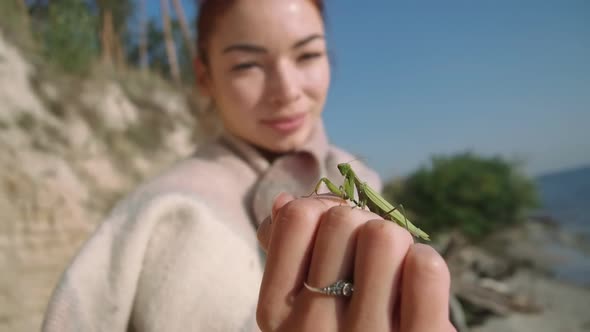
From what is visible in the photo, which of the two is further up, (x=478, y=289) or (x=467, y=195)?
(x=467, y=195)

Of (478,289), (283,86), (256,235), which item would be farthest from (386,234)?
(478,289)

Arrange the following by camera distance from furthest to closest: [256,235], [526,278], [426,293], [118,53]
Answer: [118,53] → [526,278] → [256,235] → [426,293]

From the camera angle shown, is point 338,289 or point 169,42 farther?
point 169,42

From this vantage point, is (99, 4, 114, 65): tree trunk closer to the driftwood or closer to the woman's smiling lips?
the driftwood

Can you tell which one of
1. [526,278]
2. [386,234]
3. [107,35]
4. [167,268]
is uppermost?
[107,35]

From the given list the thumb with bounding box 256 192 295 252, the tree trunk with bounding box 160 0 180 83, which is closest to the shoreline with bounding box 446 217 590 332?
the thumb with bounding box 256 192 295 252

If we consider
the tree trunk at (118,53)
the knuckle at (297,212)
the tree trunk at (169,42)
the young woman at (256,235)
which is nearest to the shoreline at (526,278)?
the young woman at (256,235)

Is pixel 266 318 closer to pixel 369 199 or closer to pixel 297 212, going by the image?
pixel 297 212
